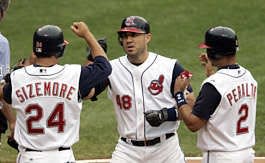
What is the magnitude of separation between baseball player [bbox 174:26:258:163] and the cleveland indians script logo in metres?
0.48

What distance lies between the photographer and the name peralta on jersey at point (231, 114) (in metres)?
6.30

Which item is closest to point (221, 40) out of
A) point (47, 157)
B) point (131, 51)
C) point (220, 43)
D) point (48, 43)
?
point (220, 43)

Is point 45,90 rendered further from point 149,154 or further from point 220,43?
point 220,43

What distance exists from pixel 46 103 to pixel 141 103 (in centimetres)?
113

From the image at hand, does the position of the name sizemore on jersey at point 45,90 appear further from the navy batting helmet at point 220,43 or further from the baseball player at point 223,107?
the navy batting helmet at point 220,43

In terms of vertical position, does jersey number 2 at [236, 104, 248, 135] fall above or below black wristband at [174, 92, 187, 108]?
below

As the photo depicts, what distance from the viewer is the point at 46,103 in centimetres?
619

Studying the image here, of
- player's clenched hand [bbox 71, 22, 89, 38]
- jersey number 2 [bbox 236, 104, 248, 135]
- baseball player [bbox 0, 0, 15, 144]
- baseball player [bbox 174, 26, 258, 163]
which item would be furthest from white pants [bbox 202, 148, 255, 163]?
baseball player [bbox 0, 0, 15, 144]

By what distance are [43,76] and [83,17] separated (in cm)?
1021

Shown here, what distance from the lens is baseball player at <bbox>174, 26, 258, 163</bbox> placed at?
6.28 metres

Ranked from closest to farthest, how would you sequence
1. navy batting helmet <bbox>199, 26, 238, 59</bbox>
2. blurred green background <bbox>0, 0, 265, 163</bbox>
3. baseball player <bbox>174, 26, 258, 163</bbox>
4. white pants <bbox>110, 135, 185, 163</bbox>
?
baseball player <bbox>174, 26, 258, 163</bbox> < navy batting helmet <bbox>199, 26, 238, 59</bbox> < white pants <bbox>110, 135, 185, 163</bbox> < blurred green background <bbox>0, 0, 265, 163</bbox>

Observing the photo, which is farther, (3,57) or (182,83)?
(3,57)

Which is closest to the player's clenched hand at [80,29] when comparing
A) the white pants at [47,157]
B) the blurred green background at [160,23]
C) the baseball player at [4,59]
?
the white pants at [47,157]

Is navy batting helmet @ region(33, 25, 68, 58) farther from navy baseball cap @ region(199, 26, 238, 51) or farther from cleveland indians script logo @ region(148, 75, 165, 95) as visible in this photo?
navy baseball cap @ region(199, 26, 238, 51)
